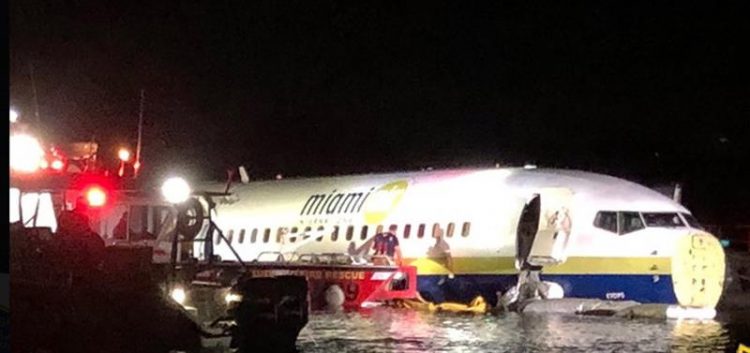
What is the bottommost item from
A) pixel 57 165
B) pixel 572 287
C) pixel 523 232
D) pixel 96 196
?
pixel 572 287

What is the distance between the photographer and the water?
17.3 metres

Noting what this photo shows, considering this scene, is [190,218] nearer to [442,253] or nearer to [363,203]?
[442,253]

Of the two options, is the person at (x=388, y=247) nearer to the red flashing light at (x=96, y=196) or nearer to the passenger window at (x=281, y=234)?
the passenger window at (x=281, y=234)

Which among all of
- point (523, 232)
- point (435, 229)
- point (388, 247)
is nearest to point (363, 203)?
point (388, 247)

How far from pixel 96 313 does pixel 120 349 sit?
49 centimetres

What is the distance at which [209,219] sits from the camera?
17078mm

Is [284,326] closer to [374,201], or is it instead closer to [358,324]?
[358,324]

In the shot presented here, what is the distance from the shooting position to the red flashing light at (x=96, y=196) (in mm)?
14617

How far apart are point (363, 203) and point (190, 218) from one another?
14.9 metres

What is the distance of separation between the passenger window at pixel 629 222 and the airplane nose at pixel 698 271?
5.11ft

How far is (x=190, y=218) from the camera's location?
16.9 meters

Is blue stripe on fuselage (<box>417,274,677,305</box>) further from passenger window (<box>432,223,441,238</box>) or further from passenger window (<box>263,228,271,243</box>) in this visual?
passenger window (<box>263,228,271,243</box>)

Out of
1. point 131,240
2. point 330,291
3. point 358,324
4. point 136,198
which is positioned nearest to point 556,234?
point 330,291

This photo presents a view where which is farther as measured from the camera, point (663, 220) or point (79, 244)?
point (663, 220)
